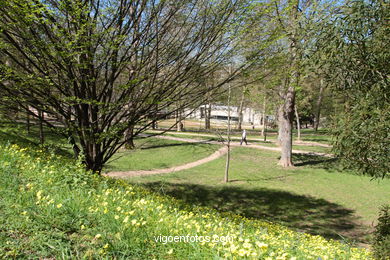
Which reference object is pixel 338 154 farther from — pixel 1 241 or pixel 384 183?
pixel 384 183

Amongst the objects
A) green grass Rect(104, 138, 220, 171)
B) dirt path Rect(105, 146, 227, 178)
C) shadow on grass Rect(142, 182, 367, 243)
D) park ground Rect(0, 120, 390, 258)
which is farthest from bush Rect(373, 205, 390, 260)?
dirt path Rect(105, 146, 227, 178)

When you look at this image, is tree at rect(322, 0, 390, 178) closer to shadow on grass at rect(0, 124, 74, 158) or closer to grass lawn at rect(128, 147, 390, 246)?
grass lawn at rect(128, 147, 390, 246)

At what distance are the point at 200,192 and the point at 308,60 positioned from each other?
6.33 meters

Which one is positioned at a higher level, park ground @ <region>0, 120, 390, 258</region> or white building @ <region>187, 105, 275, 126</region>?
white building @ <region>187, 105, 275, 126</region>

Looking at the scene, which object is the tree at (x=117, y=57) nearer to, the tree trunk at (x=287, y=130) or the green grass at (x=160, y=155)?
the green grass at (x=160, y=155)

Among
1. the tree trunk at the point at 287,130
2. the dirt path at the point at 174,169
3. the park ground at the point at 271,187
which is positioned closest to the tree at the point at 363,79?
the park ground at the point at 271,187

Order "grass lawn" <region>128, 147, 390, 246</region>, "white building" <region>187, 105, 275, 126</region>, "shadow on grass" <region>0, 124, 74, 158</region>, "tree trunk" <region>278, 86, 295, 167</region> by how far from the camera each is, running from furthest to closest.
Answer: "tree trunk" <region>278, 86, 295, 167</region> < "grass lawn" <region>128, 147, 390, 246</region> < "white building" <region>187, 105, 275, 126</region> < "shadow on grass" <region>0, 124, 74, 158</region>

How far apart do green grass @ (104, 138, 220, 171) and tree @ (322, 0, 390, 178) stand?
8447 mm

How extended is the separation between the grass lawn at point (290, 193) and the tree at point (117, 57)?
2.24 metres

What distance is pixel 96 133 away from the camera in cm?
479

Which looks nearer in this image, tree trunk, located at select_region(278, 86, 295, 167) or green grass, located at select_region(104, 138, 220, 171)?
green grass, located at select_region(104, 138, 220, 171)

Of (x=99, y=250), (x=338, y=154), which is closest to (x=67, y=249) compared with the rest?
(x=99, y=250)

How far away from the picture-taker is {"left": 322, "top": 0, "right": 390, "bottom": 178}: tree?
423 centimetres

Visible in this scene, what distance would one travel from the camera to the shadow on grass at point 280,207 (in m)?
7.31
